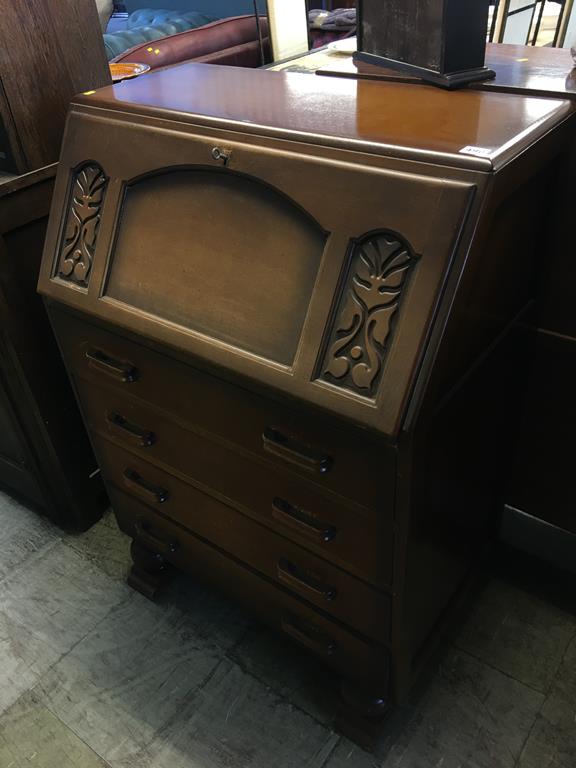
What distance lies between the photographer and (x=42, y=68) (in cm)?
128

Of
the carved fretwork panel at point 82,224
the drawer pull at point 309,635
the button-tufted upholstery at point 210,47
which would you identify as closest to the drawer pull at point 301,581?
the drawer pull at point 309,635

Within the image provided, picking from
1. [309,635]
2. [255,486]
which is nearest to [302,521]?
[255,486]

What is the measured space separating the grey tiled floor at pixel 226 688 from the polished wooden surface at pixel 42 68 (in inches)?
40.3

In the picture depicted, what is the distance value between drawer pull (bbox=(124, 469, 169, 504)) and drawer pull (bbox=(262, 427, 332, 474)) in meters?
0.41

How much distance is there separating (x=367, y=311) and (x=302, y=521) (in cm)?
38

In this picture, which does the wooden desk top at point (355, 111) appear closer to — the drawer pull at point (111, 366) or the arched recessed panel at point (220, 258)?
the arched recessed panel at point (220, 258)

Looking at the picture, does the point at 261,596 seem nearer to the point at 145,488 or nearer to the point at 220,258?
the point at 145,488

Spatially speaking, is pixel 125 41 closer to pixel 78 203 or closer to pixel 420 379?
pixel 78 203

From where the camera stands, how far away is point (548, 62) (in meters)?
1.10

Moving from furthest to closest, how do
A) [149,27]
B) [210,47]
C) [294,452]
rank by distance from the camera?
[149,27]
[210,47]
[294,452]

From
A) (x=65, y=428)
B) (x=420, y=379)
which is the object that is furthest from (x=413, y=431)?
(x=65, y=428)

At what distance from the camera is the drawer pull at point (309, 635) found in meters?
1.15

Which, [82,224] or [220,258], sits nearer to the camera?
[220,258]

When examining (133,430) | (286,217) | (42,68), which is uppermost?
(42,68)
